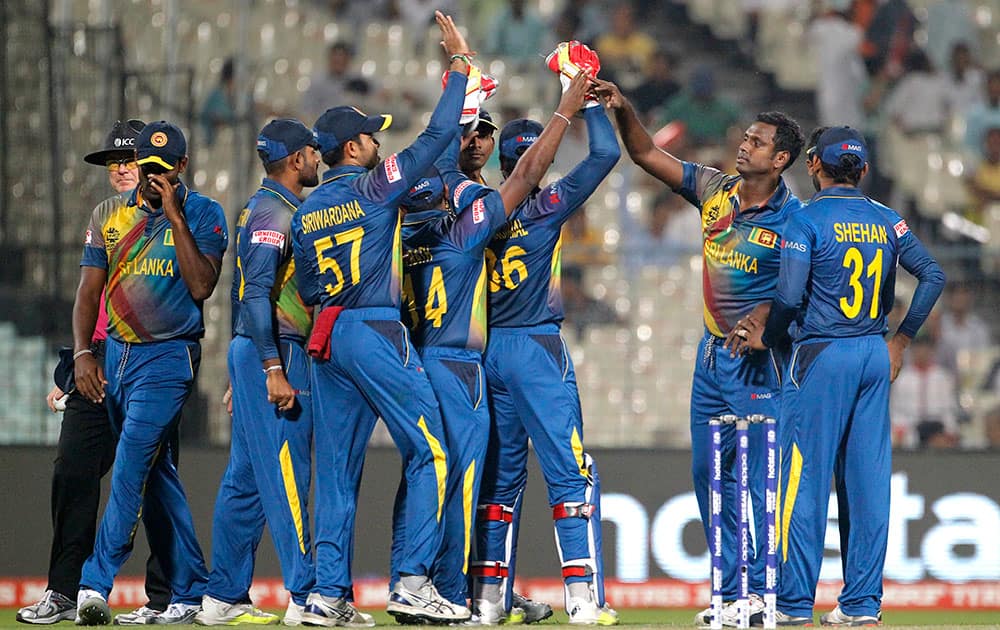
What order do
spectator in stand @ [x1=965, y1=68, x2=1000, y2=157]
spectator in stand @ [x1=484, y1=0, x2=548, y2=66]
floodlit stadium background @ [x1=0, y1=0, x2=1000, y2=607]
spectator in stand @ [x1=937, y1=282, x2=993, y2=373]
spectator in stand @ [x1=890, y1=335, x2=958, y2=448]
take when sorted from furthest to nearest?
spectator in stand @ [x1=484, y1=0, x2=548, y2=66], spectator in stand @ [x1=965, y1=68, x2=1000, y2=157], spectator in stand @ [x1=937, y1=282, x2=993, y2=373], spectator in stand @ [x1=890, y1=335, x2=958, y2=448], floodlit stadium background @ [x1=0, y1=0, x2=1000, y2=607]

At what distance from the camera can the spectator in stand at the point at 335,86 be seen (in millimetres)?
13797

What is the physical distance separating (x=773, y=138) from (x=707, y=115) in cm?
680

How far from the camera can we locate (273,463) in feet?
23.0

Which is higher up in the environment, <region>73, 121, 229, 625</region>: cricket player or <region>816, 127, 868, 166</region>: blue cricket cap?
<region>816, 127, 868, 166</region>: blue cricket cap

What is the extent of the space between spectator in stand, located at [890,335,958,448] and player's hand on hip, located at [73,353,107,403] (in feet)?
20.9

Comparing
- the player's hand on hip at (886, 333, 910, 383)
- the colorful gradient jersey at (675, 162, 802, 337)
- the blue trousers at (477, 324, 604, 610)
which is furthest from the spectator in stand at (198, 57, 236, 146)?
the player's hand on hip at (886, 333, 910, 383)

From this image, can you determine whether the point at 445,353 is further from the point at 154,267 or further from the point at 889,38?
the point at 889,38

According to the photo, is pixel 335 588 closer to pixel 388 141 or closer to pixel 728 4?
pixel 388 141

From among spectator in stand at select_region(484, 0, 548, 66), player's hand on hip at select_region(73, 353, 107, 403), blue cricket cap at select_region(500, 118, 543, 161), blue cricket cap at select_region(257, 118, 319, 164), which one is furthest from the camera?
spectator in stand at select_region(484, 0, 548, 66)

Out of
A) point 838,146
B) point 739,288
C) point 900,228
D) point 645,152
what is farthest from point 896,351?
point 645,152

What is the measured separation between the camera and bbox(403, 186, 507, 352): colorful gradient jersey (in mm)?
7014

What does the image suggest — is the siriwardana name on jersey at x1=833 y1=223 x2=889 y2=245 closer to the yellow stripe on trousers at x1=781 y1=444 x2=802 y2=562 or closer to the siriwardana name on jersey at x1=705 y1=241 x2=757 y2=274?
the siriwardana name on jersey at x1=705 y1=241 x2=757 y2=274

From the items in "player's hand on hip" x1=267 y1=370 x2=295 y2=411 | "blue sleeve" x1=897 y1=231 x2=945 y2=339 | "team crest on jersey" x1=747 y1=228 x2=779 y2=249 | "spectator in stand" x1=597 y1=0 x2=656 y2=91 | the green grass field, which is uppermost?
"spectator in stand" x1=597 y1=0 x2=656 y2=91

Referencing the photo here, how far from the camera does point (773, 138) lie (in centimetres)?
726
